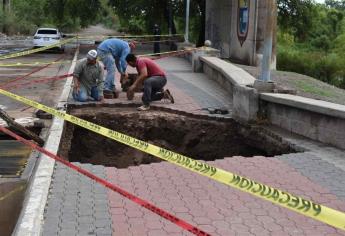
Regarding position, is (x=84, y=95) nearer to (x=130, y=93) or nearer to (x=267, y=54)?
(x=130, y=93)

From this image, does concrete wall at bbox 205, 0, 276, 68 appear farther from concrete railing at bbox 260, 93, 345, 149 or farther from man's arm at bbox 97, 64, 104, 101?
concrete railing at bbox 260, 93, 345, 149

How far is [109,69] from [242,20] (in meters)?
9.92

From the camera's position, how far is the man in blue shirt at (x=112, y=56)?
12.1 meters

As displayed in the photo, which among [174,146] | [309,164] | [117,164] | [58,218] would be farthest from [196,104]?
[58,218]

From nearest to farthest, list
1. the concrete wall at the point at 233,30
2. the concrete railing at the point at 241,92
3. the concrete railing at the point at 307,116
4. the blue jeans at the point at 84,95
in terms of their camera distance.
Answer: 1. the concrete railing at the point at 307,116
2. the concrete railing at the point at 241,92
3. the blue jeans at the point at 84,95
4. the concrete wall at the point at 233,30

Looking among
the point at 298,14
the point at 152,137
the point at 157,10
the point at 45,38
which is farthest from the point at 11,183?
the point at 298,14

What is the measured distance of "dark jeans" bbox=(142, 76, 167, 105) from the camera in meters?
10.8

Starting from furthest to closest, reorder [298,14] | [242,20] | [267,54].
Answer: [298,14], [242,20], [267,54]

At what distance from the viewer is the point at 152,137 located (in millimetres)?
10523

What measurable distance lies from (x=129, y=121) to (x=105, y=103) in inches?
42.5

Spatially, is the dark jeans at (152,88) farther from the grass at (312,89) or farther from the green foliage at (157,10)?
the green foliage at (157,10)

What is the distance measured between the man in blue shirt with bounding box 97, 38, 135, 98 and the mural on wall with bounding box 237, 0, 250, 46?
9.02 metres

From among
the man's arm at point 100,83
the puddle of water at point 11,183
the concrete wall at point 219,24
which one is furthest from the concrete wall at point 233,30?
the puddle of water at point 11,183

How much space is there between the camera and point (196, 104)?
11578 mm
